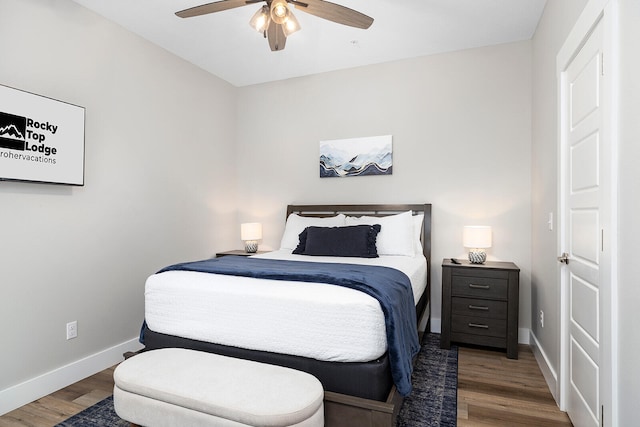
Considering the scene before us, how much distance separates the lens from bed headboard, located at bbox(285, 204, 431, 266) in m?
3.59

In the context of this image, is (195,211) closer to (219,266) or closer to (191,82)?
(191,82)

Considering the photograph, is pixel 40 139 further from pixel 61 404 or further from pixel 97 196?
pixel 61 404

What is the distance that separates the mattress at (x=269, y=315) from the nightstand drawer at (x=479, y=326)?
1690mm

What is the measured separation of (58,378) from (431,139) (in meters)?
3.76

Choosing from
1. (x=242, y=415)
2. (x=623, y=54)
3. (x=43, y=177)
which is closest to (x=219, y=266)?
(x=242, y=415)

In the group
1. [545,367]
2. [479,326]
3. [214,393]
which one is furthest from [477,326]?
[214,393]

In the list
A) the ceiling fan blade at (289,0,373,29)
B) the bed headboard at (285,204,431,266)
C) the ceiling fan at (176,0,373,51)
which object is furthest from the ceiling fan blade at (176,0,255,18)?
the bed headboard at (285,204,431,266)

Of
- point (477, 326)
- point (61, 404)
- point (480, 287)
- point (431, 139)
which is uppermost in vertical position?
point (431, 139)

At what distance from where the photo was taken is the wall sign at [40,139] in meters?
2.18

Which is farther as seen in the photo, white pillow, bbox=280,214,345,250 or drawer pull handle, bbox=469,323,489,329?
white pillow, bbox=280,214,345,250

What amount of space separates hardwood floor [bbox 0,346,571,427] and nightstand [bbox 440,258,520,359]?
0.68 ft

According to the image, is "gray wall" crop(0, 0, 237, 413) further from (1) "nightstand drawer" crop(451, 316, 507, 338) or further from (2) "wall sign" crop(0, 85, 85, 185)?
(1) "nightstand drawer" crop(451, 316, 507, 338)

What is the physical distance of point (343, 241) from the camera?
3.32m

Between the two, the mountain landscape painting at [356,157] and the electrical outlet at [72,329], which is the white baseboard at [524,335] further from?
the electrical outlet at [72,329]
